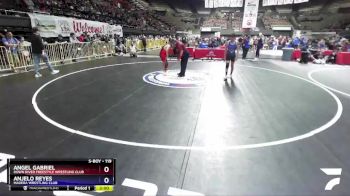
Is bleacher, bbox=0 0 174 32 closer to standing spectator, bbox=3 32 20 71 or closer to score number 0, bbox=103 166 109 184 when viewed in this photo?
standing spectator, bbox=3 32 20 71

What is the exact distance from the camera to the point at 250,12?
57.4ft

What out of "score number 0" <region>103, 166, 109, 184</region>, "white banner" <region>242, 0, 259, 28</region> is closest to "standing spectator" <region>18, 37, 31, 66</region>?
"score number 0" <region>103, 166, 109, 184</region>

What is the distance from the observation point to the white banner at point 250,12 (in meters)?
17.3

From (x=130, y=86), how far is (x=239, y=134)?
556 cm

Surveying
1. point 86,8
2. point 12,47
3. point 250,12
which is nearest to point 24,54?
point 12,47

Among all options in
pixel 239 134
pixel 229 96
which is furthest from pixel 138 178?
pixel 229 96

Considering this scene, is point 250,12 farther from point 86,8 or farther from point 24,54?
point 86,8

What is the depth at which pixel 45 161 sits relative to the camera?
3.09 meters

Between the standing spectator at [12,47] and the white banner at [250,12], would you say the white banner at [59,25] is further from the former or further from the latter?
the white banner at [250,12]

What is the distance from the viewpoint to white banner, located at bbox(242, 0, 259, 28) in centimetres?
1731
